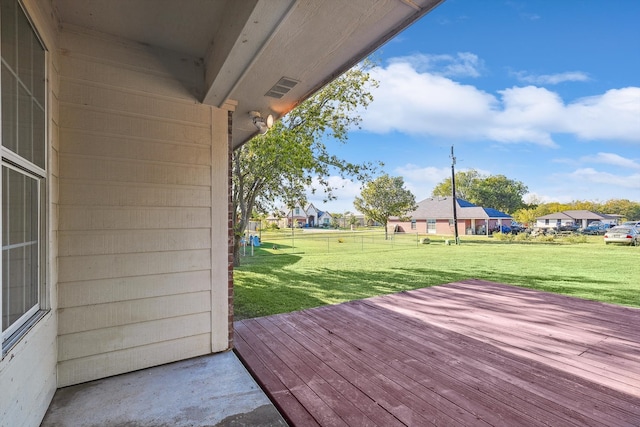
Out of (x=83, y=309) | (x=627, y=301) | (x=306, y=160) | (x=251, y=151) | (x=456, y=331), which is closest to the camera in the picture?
(x=83, y=309)

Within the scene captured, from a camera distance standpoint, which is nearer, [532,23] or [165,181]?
[165,181]

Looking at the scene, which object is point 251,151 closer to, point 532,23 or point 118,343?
point 118,343

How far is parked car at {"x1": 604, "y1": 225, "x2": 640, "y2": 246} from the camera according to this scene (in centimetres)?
1370

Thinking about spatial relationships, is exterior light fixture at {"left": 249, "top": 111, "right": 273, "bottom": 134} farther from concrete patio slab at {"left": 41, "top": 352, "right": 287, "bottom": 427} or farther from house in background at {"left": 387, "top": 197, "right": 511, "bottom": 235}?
house in background at {"left": 387, "top": 197, "right": 511, "bottom": 235}

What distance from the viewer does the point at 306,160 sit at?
6371mm

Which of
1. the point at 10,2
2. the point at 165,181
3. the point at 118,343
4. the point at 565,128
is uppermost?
the point at 565,128

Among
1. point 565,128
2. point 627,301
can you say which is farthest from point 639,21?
point 565,128

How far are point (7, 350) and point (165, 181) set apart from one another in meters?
1.48

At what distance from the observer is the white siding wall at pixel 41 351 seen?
1.26m

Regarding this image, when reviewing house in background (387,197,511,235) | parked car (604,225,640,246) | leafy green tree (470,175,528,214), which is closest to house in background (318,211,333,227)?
house in background (387,197,511,235)

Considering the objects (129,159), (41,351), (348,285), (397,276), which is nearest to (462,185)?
(397,276)

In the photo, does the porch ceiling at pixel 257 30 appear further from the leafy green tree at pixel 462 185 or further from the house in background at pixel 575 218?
the house in background at pixel 575 218

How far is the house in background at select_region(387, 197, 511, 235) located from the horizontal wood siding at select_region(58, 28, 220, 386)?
26186 millimetres

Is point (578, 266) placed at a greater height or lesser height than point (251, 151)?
lesser
